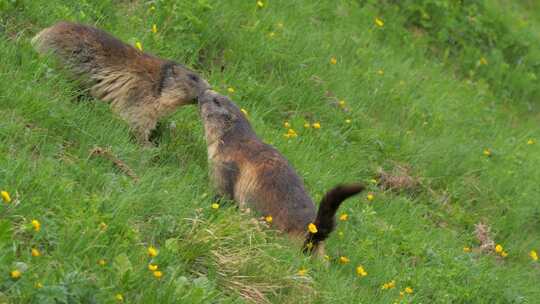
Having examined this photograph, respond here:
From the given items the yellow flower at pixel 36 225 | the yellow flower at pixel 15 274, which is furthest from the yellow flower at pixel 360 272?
the yellow flower at pixel 15 274

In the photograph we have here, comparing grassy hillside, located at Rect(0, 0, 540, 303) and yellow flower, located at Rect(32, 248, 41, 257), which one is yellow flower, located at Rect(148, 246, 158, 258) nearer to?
grassy hillside, located at Rect(0, 0, 540, 303)

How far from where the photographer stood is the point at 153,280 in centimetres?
489

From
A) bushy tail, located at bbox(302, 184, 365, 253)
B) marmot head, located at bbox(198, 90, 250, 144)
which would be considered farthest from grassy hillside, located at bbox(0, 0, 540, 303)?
marmot head, located at bbox(198, 90, 250, 144)

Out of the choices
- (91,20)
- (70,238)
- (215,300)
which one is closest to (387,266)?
(215,300)

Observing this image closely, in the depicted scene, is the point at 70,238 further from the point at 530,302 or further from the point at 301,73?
the point at 301,73

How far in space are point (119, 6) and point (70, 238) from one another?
450 centimetres

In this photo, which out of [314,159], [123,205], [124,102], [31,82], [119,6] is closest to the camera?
[123,205]

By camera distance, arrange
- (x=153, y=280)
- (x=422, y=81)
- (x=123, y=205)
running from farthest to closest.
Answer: (x=422, y=81), (x=123, y=205), (x=153, y=280)

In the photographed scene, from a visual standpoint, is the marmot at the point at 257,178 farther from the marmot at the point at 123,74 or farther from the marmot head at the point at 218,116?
the marmot at the point at 123,74

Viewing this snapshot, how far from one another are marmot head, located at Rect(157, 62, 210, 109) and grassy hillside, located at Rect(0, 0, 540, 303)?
0.76 ft

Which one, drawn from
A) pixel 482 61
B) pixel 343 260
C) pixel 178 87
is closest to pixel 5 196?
pixel 343 260

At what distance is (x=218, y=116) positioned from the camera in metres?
7.28

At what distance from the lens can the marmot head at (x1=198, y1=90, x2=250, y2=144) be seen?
23.6ft

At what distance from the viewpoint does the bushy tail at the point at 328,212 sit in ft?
18.0
